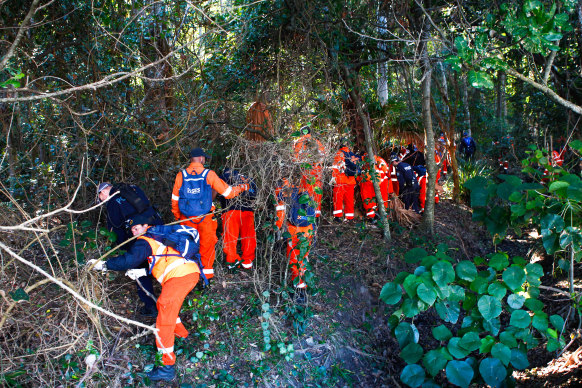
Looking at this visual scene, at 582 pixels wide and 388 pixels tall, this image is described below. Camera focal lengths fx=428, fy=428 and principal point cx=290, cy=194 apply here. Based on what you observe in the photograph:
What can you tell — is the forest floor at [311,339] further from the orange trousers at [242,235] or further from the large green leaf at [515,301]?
the large green leaf at [515,301]

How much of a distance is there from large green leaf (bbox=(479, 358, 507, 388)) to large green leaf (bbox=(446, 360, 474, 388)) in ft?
0.39

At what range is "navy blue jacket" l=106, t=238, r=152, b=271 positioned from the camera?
14.1 ft

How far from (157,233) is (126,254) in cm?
37

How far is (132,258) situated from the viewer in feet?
14.1

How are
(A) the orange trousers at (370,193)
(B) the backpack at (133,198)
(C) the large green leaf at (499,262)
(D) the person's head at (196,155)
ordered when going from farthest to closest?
1. (A) the orange trousers at (370,193)
2. (D) the person's head at (196,155)
3. (B) the backpack at (133,198)
4. (C) the large green leaf at (499,262)

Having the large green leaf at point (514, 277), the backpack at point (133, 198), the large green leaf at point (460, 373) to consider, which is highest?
the backpack at point (133, 198)

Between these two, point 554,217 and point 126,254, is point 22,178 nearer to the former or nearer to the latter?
point 126,254

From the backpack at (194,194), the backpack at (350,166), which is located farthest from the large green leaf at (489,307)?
the backpack at (350,166)

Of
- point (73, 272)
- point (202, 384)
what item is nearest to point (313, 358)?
point (202, 384)

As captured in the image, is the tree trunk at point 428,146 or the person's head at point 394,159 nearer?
the tree trunk at point 428,146

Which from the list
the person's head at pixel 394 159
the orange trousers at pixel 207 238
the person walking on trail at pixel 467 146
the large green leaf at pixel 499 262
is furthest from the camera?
the person walking on trail at pixel 467 146

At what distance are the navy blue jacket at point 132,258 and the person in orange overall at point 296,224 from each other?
1.72m

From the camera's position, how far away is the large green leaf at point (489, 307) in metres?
4.02

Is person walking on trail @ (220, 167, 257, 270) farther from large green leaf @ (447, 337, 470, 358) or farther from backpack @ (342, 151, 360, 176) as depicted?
large green leaf @ (447, 337, 470, 358)
